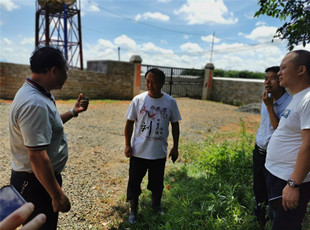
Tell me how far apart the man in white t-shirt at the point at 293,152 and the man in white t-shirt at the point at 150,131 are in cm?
109

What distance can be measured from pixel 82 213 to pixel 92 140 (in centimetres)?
281

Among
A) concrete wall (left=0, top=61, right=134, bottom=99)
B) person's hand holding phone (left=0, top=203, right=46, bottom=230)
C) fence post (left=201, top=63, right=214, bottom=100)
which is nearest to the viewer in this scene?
person's hand holding phone (left=0, top=203, right=46, bottom=230)

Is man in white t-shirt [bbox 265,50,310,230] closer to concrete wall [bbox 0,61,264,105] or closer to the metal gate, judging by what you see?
concrete wall [bbox 0,61,264,105]

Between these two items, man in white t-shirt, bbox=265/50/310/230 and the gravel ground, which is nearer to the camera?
man in white t-shirt, bbox=265/50/310/230

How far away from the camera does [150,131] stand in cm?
234

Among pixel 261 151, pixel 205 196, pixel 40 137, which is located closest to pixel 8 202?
pixel 40 137

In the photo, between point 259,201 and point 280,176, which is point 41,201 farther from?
point 259,201

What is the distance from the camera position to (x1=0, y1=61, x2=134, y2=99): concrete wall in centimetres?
943

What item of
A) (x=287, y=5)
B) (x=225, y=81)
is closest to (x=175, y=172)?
(x=287, y=5)

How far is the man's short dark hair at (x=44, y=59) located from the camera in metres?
1.43

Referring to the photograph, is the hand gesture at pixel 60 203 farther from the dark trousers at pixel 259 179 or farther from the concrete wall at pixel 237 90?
the concrete wall at pixel 237 90

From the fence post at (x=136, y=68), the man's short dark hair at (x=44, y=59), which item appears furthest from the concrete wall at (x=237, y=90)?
the man's short dark hair at (x=44, y=59)

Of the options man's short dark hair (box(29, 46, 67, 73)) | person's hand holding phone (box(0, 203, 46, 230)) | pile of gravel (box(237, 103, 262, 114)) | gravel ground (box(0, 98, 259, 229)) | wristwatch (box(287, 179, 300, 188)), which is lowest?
gravel ground (box(0, 98, 259, 229))

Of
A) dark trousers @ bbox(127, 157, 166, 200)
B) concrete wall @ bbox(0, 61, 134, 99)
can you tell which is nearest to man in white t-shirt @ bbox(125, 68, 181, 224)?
dark trousers @ bbox(127, 157, 166, 200)
